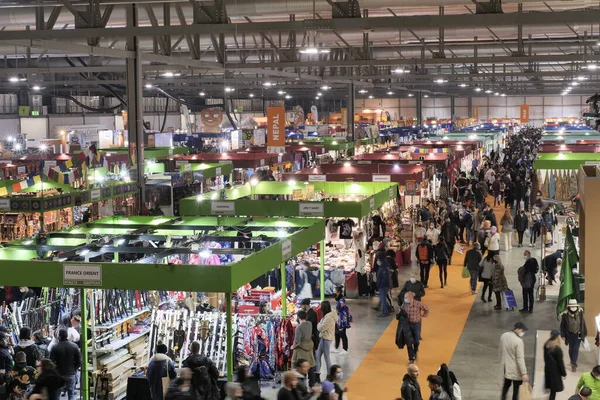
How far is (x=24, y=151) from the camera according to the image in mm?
36219

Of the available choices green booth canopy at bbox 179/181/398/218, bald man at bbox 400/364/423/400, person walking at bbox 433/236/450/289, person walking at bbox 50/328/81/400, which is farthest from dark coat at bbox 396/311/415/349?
person walking at bbox 433/236/450/289

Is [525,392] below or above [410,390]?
below

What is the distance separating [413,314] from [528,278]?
399cm

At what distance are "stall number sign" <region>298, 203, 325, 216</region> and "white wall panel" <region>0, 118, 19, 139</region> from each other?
3377 cm

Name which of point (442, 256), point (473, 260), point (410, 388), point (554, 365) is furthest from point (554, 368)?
point (442, 256)

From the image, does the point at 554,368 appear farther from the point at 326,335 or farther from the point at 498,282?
the point at 498,282

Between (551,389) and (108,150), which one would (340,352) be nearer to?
(551,389)

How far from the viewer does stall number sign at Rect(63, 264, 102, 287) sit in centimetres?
991

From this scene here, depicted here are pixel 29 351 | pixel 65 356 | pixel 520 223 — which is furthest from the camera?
pixel 520 223

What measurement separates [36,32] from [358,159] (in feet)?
43.1

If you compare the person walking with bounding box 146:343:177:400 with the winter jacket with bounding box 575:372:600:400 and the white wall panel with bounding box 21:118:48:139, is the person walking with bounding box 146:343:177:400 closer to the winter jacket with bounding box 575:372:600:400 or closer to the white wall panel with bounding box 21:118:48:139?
the winter jacket with bounding box 575:372:600:400

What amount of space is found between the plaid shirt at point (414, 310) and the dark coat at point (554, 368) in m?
2.10

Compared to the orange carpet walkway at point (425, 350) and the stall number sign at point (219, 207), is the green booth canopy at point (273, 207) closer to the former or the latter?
the stall number sign at point (219, 207)

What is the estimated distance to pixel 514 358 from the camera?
35.2 feet
